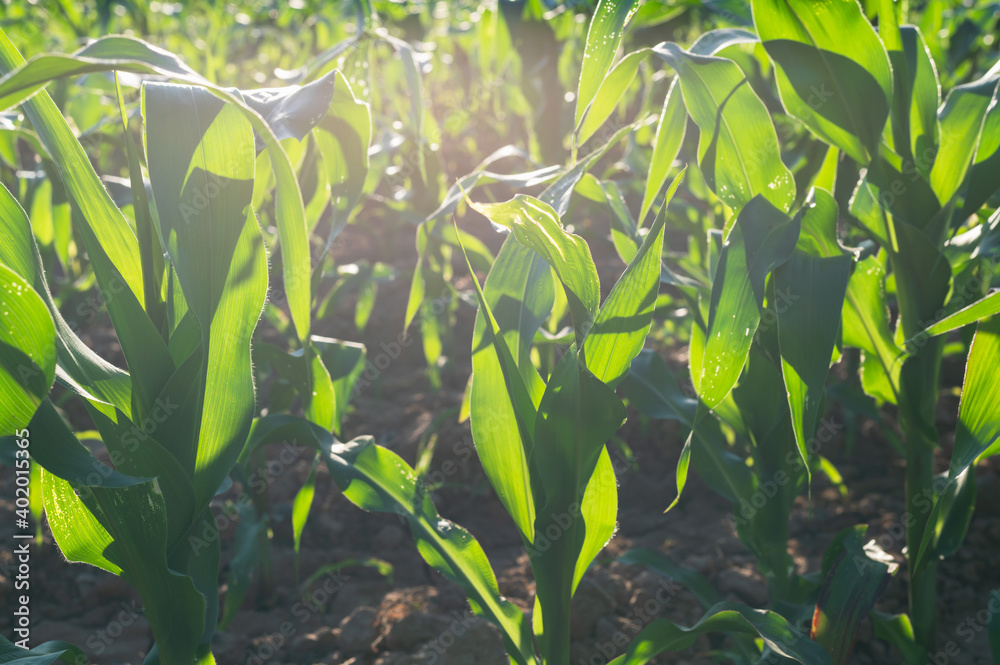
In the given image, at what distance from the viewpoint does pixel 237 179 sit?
89cm

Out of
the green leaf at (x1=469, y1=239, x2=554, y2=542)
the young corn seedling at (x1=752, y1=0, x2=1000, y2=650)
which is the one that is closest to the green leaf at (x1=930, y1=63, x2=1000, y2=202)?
the young corn seedling at (x1=752, y1=0, x2=1000, y2=650)

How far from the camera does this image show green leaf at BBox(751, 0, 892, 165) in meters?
1.10

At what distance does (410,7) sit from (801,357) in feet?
18.6

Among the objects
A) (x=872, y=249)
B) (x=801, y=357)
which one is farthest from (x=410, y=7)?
(x=801, y=357)

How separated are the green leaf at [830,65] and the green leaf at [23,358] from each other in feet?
3.67

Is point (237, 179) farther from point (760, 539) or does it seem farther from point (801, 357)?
point (760, 539)

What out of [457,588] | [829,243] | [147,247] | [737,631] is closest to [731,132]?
[829,243]

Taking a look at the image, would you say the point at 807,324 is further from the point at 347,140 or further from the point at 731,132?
the point at 347,140

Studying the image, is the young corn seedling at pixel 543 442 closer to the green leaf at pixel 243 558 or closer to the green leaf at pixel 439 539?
the green leaf at pixel 439 539

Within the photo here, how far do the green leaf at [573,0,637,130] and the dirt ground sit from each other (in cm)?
111

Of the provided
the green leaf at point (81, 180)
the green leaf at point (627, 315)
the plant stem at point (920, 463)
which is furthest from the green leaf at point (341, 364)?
the plant stem at point (920, 463)

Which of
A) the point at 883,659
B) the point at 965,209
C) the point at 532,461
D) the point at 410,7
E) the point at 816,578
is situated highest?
the point at 410,7

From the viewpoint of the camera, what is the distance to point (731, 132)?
115 centimetres

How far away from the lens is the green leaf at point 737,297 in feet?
3.31
